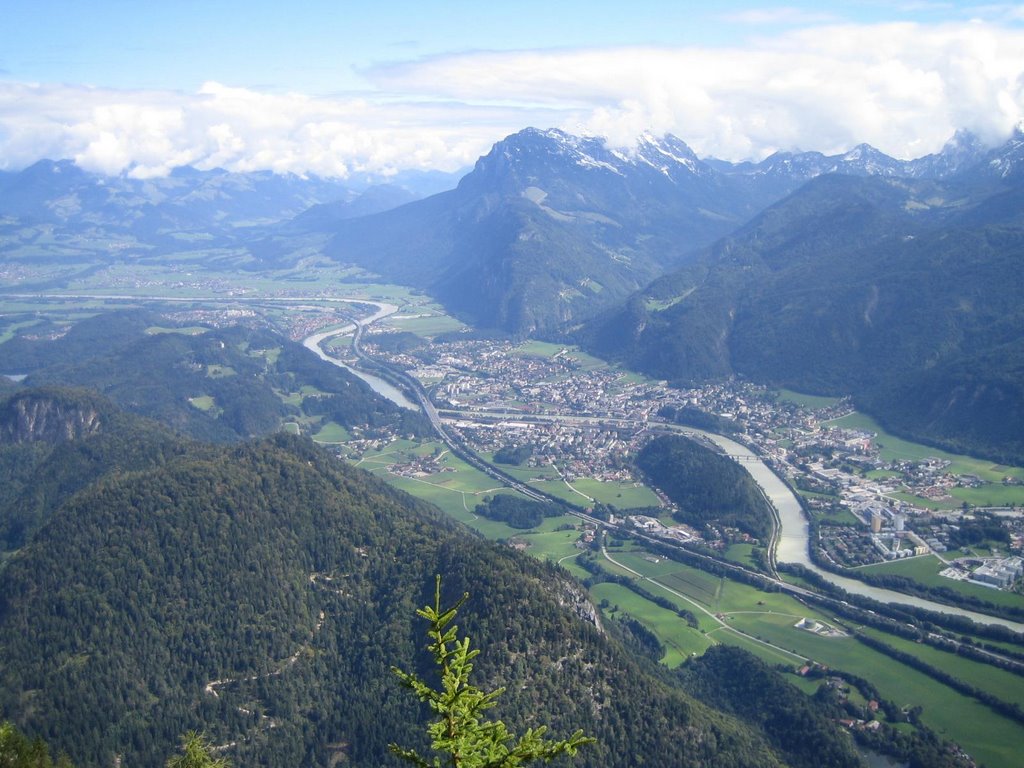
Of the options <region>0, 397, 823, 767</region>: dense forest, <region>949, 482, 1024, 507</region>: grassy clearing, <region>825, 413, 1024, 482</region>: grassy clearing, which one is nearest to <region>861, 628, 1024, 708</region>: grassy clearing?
<region>0, 397, 823, 767</region>: dense forest

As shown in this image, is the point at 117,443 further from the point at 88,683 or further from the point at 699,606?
the point at 699,606

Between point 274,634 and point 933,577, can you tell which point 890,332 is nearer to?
point 933,577

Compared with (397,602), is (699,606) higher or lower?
lower

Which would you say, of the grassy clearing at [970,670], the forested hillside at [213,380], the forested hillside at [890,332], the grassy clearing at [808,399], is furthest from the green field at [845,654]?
the forested hillside at [213,380]

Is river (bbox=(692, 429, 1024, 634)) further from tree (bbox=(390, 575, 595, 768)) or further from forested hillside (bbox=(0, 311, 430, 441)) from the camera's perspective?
tree (bbox=(390, 575, 595, 768))

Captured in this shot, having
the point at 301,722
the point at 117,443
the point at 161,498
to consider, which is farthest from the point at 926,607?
the point at 117,443

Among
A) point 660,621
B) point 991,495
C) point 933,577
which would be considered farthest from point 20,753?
point 991,495
